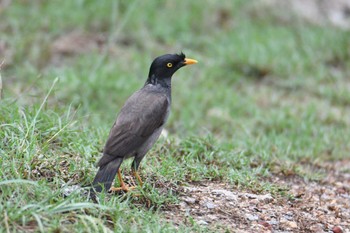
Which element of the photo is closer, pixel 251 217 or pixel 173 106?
pixel 251 217

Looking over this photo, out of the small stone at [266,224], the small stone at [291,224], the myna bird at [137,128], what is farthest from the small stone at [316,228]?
the myna bird at [137,128]

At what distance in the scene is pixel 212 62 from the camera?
34.4 ft

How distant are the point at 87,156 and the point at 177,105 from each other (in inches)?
141

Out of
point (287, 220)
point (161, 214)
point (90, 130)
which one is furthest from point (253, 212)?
point (90, 130)

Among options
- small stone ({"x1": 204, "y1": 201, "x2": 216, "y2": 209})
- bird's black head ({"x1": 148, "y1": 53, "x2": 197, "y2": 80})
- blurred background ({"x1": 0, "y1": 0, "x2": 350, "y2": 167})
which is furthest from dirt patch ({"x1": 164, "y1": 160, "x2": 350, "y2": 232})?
blurred background ({"x1": 0, "y1": 0, "x2": 350, "y2": 167})

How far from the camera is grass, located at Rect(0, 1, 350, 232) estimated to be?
15.8 ft

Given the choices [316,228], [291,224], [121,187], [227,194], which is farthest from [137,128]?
[316,228]

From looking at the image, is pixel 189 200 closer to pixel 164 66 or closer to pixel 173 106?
pixel 164 66

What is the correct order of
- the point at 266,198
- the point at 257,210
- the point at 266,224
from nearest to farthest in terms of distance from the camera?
1. the point at 266,224
2. the point at 257,210
3. the point at 266,198

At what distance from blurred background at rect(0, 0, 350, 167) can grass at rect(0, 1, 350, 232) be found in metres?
0.02

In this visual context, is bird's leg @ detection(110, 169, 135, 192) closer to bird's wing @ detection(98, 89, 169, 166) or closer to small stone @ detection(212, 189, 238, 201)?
bird's wing @ detection(98, 89, 169, 166)

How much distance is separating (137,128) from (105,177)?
0.55m

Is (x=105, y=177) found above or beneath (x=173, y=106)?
above

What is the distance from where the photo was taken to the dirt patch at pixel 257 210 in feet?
16.4
